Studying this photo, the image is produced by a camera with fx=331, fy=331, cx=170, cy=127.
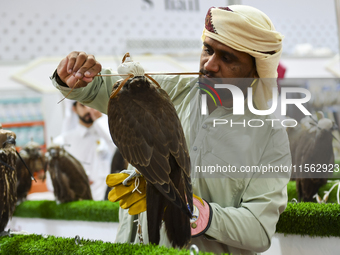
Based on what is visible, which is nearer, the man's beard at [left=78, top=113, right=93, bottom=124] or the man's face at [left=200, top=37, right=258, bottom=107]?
the man's face at [left=200, top=37, right=258, bottom=107]

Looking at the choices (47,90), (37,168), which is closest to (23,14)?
(47,90)

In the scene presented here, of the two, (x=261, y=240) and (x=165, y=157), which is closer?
(x=165, y=157)

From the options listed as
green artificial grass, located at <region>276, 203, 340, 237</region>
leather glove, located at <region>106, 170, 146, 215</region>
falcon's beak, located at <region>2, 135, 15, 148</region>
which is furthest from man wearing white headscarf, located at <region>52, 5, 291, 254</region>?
green artificial grass, located at <region>276, 203, 340, 237</region>

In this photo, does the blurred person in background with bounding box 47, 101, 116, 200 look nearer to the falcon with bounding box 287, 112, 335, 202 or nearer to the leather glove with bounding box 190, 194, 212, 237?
the falcon with bounding box 287, 112, 335, 202

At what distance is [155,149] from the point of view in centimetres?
62

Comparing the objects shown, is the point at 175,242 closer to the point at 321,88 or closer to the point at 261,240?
the point at 261,240

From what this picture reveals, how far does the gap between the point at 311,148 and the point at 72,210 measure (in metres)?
1.21

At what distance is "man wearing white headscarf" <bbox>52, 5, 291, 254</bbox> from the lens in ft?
2.41

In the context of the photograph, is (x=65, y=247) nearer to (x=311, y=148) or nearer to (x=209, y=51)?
(x=209, y=51)

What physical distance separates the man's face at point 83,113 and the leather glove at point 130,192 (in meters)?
2.24

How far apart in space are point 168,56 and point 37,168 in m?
1.97

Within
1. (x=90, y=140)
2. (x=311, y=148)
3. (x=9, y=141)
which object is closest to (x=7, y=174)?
(x=9, y=141)

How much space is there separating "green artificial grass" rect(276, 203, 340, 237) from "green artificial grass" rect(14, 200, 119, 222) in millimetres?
786

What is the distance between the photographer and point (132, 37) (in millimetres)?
3645
